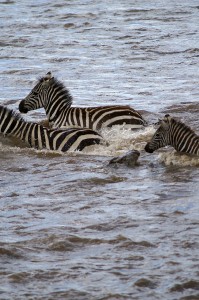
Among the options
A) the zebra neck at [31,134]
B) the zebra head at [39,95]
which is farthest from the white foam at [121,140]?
the zebra head at [39,95]

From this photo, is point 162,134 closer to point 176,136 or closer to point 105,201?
point 176,136

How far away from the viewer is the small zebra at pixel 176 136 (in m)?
11.6

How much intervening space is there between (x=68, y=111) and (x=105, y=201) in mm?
3988

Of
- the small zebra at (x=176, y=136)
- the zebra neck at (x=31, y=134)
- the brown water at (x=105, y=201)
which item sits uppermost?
the small zebra at (x=176, y=136)

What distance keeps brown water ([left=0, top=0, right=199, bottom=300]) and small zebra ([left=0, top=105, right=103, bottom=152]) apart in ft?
0.45

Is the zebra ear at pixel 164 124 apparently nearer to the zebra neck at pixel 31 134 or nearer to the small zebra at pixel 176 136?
the small zebra at pixel 176 136

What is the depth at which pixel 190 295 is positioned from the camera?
7.70m

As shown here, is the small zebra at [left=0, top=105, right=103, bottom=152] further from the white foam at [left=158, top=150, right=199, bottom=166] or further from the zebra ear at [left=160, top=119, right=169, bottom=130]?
the zebra ear at [left=160, top=119, right=169, bottom=130]

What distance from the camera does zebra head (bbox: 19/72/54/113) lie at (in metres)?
14.3

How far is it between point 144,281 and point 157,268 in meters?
0.30

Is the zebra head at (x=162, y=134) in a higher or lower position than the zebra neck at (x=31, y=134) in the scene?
higher

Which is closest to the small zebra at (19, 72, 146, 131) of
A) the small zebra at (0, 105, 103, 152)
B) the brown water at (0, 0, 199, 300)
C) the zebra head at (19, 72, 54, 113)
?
the zebra head at (19, 72, 54, 113)

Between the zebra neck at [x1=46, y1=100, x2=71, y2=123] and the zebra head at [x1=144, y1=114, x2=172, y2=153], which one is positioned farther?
the zebra neck at [x1=46, y1=100, x2=71, y2=123]

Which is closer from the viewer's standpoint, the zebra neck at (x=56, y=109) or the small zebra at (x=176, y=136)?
the small zebra at (x=176, y=136)
